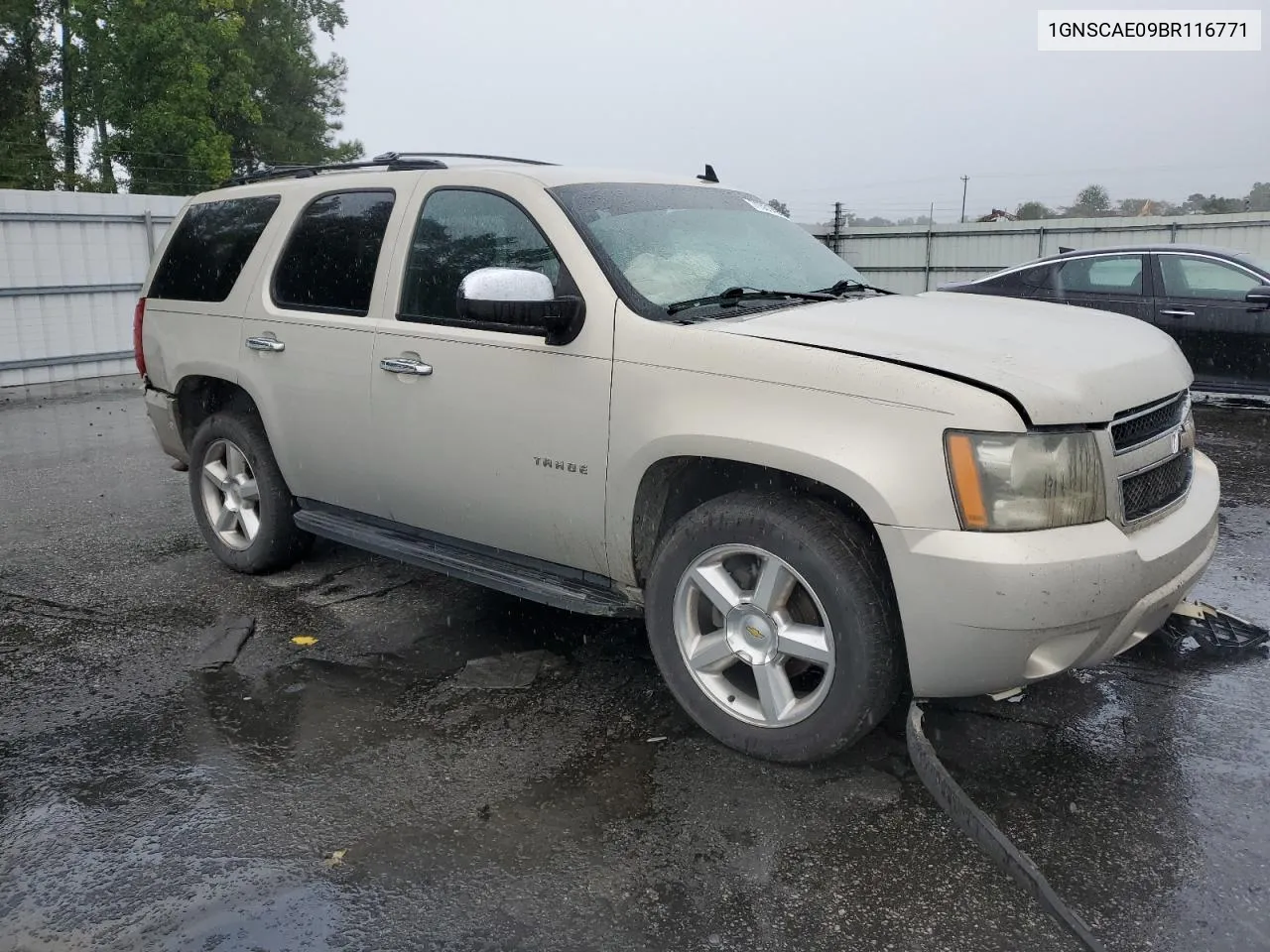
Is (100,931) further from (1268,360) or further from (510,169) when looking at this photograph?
(1268,360)

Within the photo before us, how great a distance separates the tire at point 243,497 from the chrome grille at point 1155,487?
3.62m

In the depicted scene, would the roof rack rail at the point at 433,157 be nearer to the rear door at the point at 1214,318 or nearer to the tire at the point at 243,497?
the tire at the point at 243,497

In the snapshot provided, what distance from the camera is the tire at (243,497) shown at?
4844 mm

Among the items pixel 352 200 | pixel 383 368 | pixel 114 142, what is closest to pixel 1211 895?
pixel 383 368

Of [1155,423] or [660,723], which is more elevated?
[1155,423]

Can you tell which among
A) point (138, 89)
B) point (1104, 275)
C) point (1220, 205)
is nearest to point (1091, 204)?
point (1220, 205)

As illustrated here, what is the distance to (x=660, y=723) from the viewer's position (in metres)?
3.47

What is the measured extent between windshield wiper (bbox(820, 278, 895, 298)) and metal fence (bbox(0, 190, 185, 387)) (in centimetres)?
1115

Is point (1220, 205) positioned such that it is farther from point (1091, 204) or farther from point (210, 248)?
point (210, 248)

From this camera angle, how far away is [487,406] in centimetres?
368

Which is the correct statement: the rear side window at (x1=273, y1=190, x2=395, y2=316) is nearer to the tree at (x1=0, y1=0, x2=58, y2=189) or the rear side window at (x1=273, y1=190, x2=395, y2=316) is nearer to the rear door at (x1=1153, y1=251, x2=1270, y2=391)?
the rear door at (x1=1153, y1=251, x2=1270, y2=391)

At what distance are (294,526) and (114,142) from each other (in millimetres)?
40916

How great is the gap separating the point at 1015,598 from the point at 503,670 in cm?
203

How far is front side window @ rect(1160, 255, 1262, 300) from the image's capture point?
29.6ft
